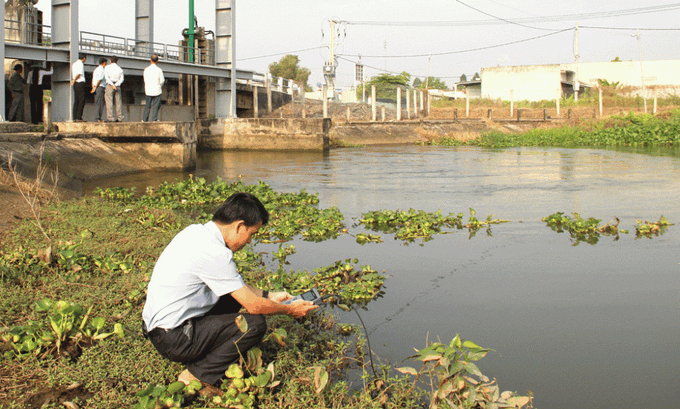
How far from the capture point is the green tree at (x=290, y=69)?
257 ft

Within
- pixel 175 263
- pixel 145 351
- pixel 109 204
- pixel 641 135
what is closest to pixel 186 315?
pixel 175 263

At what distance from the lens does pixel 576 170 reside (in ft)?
60.8

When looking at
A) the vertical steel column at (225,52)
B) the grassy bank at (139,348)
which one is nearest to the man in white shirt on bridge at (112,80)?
the vertical steel column at (225,52)

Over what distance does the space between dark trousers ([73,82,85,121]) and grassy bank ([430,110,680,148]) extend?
19.6 metres

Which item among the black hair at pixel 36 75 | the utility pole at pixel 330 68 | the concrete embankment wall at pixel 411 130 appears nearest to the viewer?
the black hair at pixel 36 75

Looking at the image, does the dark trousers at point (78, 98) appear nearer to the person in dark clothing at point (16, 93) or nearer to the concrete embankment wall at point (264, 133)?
the person in dark clothing at point (16, 93)

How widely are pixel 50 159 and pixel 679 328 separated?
1206cm

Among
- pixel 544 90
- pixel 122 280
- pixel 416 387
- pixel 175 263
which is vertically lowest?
pixel 416 387

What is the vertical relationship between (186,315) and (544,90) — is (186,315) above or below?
below

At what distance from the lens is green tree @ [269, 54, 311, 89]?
78.3 m

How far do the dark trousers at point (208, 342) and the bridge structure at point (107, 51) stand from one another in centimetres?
1411

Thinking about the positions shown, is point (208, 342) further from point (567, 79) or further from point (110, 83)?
point (567, 79)

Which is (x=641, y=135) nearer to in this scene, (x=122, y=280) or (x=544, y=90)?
(x=544, y=90)

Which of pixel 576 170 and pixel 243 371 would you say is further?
pixel 576 170
